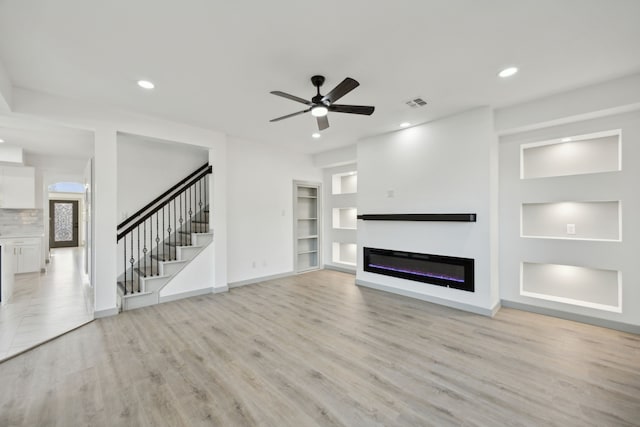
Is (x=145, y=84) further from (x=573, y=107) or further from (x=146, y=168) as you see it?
(x=573, y=107)

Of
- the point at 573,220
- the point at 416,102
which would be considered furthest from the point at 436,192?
the point at 573,220

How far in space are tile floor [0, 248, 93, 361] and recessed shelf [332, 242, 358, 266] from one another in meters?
4.93

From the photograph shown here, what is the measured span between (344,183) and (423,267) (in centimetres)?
330

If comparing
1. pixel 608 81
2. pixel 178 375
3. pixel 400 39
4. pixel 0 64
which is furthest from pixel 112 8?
A: pixel 608 81

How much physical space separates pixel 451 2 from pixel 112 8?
2.54 meters

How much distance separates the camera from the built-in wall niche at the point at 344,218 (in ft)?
23.0

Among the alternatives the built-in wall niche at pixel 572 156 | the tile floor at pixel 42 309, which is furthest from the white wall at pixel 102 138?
the built-in wall niche at pixel 572 156

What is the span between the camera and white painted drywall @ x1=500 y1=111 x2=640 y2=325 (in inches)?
128

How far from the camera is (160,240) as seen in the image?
17.5ft

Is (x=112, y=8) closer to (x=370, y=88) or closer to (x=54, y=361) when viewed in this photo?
(x=370, y=88)

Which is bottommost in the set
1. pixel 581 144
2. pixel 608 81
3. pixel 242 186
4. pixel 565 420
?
pixel 565 420

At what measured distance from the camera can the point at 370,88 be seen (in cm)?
334

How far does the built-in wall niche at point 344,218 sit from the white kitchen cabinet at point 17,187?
23.5ft

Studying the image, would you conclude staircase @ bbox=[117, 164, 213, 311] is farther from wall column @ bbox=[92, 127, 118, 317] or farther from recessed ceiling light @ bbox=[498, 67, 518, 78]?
recessed ceiling light @ bbox=[498, 67, 518, 78]
